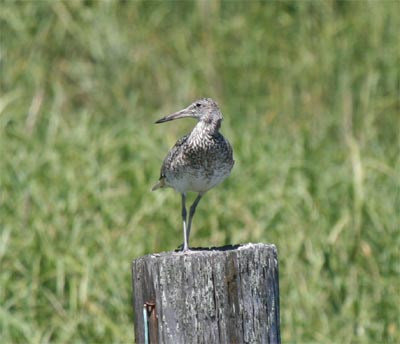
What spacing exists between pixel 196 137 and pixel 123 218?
119 inches

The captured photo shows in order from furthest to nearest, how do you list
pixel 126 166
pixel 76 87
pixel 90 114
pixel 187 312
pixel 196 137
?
1. pixel 76 87
2. pixel 90 114
3. pixel 126 166
4. pixel 196 137
5. pixel 187 312

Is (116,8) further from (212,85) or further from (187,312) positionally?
(187,312)

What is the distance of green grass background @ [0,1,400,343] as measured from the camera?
751 centimetres

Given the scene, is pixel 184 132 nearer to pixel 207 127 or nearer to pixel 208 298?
pixel 207 127

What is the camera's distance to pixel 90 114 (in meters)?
10.5

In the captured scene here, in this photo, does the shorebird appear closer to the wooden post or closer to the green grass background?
the wooden post

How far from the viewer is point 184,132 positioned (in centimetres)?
991

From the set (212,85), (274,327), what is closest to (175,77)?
(212,85)

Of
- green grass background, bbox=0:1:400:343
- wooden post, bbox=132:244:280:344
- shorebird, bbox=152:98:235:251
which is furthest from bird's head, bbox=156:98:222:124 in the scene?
green grass background, bbox=0:1:400:343

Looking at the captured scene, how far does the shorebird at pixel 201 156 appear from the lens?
17.3 ft

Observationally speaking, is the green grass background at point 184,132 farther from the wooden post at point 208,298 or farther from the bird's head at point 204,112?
the wooden post at point 208,298

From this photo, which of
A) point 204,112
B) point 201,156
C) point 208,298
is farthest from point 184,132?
point 208,298

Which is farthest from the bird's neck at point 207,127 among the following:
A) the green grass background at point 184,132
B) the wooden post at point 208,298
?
the green grass background at point 184,132

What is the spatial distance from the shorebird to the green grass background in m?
2.27
